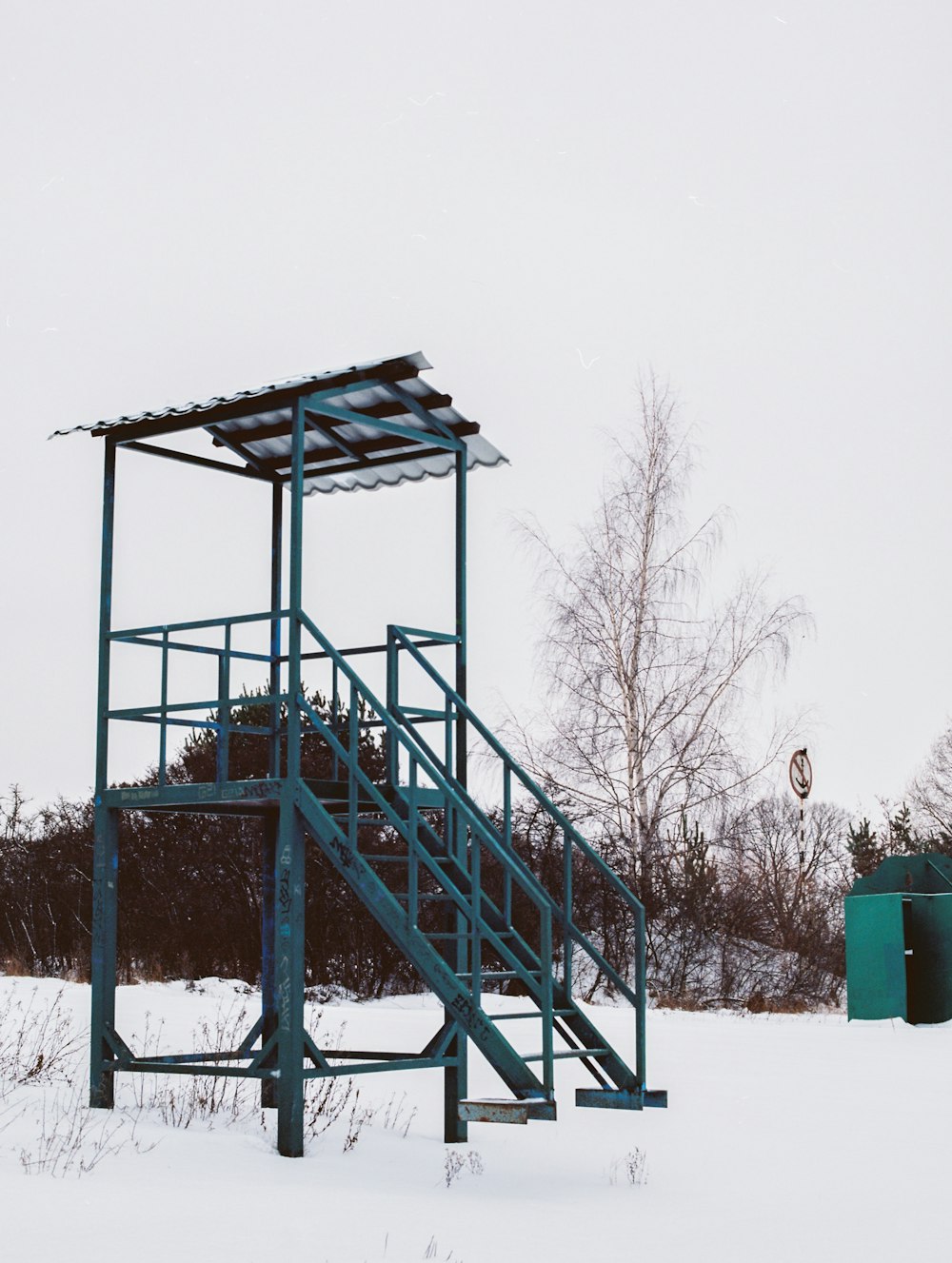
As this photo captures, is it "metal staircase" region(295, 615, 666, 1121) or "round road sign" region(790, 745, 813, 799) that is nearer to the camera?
"metal staircase" region(295, 615, 666, 1121)

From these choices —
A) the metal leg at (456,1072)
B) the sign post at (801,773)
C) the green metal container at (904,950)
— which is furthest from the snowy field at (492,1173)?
the sign post at (801,773)

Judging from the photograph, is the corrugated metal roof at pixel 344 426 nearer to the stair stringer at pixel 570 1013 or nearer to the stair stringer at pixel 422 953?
the stair stringer at pixel 422 953

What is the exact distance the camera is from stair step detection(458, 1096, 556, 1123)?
9.51 metres

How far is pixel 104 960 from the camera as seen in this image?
40.5 ft

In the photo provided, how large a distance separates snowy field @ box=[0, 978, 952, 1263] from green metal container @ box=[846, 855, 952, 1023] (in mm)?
4582

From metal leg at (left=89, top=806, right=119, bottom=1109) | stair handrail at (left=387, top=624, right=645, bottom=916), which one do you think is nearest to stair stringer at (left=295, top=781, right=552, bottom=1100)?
stair handrail at (left=387, top=624, right=645, bottom=916)

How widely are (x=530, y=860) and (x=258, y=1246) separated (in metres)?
20.6

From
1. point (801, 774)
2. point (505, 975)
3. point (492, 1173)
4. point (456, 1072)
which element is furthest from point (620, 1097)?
point (801, 774)

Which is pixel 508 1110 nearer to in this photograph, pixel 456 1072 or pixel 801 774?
pixel 456 1072

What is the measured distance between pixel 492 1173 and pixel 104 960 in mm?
3451

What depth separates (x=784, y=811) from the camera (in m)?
59.1

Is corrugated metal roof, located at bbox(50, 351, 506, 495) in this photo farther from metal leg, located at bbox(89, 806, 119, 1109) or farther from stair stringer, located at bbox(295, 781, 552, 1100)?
metal leg, located at bbox(89, 806, 119, 1109)

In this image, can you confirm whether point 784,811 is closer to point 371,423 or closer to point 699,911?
point 699,911

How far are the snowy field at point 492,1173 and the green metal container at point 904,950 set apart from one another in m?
4.58
